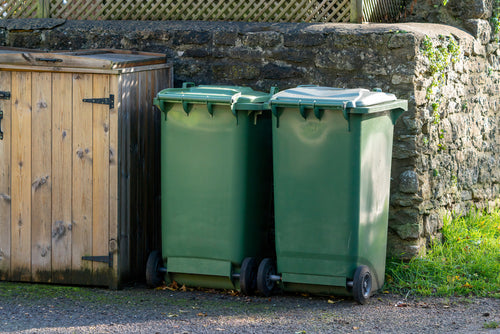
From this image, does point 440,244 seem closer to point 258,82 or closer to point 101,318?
point 258,82

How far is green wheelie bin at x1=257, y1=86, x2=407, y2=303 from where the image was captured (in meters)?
5.13

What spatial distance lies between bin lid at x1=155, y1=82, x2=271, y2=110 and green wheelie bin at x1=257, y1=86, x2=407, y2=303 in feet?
0.78

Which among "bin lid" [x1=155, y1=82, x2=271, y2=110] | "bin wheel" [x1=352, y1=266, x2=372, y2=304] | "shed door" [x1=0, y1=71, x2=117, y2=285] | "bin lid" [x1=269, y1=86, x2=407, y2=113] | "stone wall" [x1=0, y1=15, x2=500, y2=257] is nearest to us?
"bin lid" [x1=269, y1=86, x2=407, y2=113]

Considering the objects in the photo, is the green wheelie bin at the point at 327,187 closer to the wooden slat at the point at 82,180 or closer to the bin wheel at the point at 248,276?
the bin wheel at the point at 248,276

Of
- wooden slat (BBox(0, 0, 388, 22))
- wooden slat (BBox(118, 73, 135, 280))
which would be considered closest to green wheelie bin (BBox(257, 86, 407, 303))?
wooden slat (BBox(118, 73, 135, 280))

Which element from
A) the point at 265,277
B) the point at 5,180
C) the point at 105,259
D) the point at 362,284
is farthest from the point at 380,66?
the point at 5,180

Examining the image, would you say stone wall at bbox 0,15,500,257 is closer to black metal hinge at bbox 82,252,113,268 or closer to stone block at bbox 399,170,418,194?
stone block at bbox 399,170,418,194

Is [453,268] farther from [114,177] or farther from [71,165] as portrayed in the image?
[71,165]

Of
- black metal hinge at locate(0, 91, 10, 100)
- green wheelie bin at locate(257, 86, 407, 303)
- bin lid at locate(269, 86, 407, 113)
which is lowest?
green wheelie bin at locate(257, 86, 407, 303)

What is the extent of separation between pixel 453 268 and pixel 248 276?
5.57 ft

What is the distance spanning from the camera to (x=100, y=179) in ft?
18.6

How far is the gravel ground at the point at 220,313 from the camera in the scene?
482 centimetres

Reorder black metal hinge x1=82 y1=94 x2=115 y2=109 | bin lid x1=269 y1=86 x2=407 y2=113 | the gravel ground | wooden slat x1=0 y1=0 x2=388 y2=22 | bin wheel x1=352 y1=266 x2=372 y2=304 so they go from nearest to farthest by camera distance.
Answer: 1. the gravel ground
2. bin lid x1=269 y1=86 x2=407 y2=113
3. bin wheel x1=352 y1=266 x2=372 y2=304
4. black metal hinge x1=82 y1=94 x2=115 y2=109
5. wooden slat x1=0 y1=0 x2=388 y2=22

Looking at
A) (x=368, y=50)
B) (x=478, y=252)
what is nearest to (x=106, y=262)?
(x=368, y=50)
